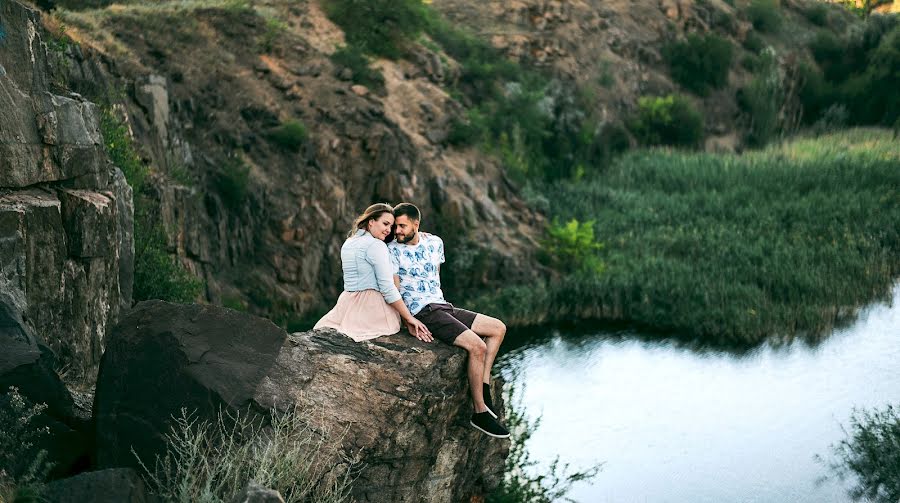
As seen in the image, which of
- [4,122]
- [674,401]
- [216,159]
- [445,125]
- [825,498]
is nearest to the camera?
[4,122]

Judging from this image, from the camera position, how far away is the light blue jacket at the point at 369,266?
26.6 ft

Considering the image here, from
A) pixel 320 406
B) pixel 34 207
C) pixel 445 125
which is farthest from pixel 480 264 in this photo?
pixel 320 406

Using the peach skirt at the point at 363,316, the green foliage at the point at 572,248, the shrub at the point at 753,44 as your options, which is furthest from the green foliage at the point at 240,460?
the shrub at the point at 753,44

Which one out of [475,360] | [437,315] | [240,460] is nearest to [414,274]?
[437,315]

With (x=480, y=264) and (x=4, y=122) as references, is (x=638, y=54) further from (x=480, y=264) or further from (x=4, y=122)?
(x=4, y=122)

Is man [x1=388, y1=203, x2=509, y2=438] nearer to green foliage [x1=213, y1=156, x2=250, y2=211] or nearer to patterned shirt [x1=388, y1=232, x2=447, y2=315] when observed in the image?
patterned shirt [x1=388, y1=232, x2=447, y2=315]

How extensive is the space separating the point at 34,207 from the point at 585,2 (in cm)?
2925

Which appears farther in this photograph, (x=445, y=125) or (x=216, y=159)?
(x=445, y=125)

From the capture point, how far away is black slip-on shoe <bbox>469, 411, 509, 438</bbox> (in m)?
8.30

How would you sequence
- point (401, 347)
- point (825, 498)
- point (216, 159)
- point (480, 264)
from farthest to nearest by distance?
point (480, 264)
point (216, 159)
point (825, 498)
point (401, 347)

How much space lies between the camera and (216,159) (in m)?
20.0

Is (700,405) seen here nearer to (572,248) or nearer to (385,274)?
(572,248)

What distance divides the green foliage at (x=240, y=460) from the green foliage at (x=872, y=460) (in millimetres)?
7165

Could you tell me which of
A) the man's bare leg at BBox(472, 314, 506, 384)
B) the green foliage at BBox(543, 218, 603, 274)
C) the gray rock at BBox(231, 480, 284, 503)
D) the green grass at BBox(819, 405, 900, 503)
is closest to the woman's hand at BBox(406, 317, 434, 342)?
the man's bare leg at BBox(472, 314, 506, 384)
